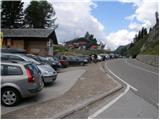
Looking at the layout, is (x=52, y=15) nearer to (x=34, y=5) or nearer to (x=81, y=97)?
(x=34, y=5)

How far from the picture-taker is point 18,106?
11297 mm

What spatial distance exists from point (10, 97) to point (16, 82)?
56 cm

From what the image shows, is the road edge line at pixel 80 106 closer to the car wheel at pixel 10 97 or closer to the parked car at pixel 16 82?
the parked car at pixel 16 82

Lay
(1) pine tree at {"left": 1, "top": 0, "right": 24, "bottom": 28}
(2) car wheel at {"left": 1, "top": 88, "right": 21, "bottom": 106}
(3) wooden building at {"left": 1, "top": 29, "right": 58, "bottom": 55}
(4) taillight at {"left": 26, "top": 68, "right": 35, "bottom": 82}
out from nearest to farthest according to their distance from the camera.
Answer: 1. (2) car wheel at {"left": 1, "top": 88, "right": 21, "bottom": 106}
2. (4) taillight at {"left": 26, "top": 68, "right": 35, "bottom": 82}
3. (3) wooden building at {"left": 1, "top": 29, "right": 58, "bottom": 55}
4. (1) pine tree at {"left": 1, "top": 0, "right": 24, "bottom": 28}

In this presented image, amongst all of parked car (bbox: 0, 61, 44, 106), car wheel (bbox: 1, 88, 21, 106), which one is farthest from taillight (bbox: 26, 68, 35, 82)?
car wheel (bbox: 1, 88, 21, 106)

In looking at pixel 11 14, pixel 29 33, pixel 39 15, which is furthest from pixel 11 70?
pixel 39 15

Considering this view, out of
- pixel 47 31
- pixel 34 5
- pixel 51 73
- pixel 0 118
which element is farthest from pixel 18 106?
pixel 34 5

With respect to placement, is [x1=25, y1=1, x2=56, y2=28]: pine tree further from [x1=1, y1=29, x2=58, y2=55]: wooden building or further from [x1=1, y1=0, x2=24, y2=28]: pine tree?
[x1=1, y1=29, x2=58, y2=55]: wooden building

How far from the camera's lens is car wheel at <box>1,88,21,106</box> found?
37.6ft

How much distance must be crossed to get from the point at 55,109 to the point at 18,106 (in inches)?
65.4

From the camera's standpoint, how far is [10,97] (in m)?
11.5

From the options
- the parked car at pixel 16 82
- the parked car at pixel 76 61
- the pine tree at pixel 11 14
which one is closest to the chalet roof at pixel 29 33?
the parked car at pixel 76 61

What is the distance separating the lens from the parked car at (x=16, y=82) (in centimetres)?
1153

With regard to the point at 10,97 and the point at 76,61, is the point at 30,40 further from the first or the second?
the point at 10,97
